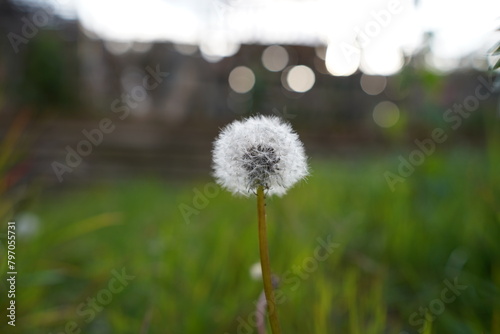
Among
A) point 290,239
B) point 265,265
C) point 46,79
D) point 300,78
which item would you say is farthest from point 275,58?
point 265,265

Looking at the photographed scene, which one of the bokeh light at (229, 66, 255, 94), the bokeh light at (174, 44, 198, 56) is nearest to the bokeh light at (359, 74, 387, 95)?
the bokeh light at (229, 66, 255, 94)

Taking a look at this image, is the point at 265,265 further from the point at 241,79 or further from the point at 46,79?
the point at 241,79

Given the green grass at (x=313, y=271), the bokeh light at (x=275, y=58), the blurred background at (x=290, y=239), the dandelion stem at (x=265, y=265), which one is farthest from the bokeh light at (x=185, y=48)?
the dandelion stem at (x=265, y=265)

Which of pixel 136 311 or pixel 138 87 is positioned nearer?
pixel 136 311

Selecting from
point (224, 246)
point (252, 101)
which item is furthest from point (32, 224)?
point (252, 101)

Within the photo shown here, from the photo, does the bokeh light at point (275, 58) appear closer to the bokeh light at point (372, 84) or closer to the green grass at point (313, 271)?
the bokeh light at point (372, 84)

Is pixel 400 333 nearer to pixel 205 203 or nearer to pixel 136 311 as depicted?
pixel 136 311
